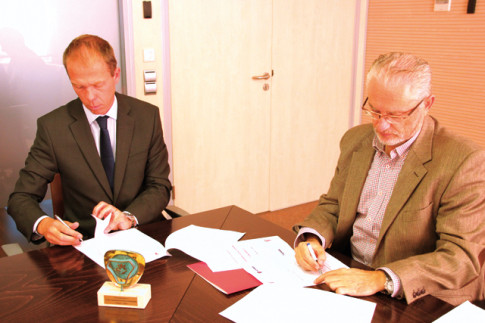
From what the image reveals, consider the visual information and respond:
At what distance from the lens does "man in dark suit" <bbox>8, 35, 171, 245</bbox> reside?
213 centimetres

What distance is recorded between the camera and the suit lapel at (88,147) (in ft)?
7.25

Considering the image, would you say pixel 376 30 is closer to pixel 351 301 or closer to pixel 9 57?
pixel 9 57

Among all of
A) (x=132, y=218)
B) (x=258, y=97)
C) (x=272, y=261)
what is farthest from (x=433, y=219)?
(x=258, y=97)

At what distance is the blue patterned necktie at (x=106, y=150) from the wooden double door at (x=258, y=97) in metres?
1.47

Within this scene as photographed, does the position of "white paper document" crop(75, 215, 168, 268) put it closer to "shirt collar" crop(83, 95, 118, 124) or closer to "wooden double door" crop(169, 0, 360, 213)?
"shirt collar" crop(83, 95, 118, 124)

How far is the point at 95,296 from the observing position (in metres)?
1.47

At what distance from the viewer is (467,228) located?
1558 millimetres

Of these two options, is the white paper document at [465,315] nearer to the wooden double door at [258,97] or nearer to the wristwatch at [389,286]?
the wristwatch at [389,286]

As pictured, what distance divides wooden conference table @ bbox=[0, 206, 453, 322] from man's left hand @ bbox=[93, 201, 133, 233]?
19 cm

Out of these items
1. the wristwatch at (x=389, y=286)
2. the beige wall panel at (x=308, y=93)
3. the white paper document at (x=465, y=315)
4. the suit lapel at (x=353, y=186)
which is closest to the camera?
the white paper document at (x=465, y=315)

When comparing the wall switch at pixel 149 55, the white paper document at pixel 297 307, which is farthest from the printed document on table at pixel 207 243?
the wall switch at pixel 149 55

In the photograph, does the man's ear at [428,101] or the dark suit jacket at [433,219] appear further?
the man's ear at [428,101]

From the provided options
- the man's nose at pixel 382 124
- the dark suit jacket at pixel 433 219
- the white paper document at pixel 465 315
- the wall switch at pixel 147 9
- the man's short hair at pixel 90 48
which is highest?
the wall switch at pixel 147 9

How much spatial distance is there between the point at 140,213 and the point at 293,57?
8.40ft
